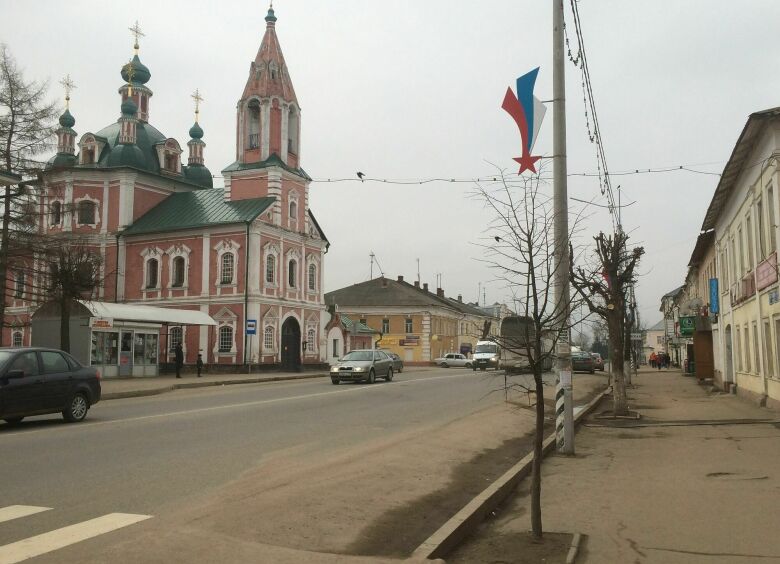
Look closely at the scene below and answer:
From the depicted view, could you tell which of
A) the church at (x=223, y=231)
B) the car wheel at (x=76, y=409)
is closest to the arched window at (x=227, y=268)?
the church at (x=223, y=231)

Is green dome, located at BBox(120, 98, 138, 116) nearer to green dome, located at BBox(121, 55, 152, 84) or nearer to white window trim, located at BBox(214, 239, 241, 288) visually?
green dome, located at BBox(121, 55, 152, 84)

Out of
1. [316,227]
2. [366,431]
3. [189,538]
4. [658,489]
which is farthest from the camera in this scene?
[316,227]

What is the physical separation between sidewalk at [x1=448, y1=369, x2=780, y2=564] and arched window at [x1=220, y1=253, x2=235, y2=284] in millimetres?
33525

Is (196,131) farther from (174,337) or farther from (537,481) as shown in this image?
(537,481)

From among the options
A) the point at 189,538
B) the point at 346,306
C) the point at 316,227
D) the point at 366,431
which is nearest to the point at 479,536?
the point at 189,538

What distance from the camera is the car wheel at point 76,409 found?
49.5 ft

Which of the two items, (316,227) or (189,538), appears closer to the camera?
(189,538)

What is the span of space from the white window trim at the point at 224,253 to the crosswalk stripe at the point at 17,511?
38546mm

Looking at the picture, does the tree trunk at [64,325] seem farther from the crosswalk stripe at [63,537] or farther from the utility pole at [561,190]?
the crosswalk stripe at [63,537]

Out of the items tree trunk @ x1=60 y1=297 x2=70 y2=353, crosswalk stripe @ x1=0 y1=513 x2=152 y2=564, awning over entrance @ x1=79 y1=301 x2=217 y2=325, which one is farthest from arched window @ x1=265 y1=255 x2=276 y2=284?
crosswalk stripe @ x1=0 y1=513 x2=152 y2=564

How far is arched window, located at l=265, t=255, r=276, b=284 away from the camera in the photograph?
46250mm

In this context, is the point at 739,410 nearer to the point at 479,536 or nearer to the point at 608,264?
the point at 608,264

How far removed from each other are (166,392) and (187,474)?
19.1 m

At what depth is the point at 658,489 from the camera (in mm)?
8922
